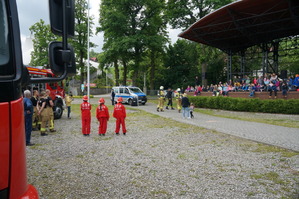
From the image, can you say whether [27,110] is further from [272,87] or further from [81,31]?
[81,31]

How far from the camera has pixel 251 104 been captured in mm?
18906

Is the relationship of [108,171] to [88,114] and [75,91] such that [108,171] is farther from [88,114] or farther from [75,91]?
[75,91]

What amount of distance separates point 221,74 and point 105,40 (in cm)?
2025

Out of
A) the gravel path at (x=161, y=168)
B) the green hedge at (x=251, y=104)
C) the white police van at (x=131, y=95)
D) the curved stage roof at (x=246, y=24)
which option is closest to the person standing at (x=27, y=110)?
the gravel path at (x=161, y=168)

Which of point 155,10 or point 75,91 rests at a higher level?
point 155,10

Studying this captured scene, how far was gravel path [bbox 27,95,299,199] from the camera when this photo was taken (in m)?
4.56

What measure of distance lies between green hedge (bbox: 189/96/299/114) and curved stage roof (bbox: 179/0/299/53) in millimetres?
6768

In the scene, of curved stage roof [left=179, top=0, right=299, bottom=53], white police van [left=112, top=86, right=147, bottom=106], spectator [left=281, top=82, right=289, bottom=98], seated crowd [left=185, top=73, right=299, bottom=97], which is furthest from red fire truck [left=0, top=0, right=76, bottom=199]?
white police van [left=112, top=86, right=147, bottom=106]

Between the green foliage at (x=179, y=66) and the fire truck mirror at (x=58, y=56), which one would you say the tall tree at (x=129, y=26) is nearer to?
the green foliage at (x=179, y=66)

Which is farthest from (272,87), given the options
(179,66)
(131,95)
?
(179,66)

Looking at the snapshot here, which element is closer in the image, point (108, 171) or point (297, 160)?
point (108, 171)

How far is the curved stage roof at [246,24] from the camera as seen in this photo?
18734 millimetres

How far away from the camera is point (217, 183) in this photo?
4.94 m

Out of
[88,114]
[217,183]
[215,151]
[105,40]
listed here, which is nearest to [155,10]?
[105,40]
